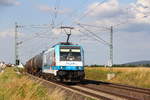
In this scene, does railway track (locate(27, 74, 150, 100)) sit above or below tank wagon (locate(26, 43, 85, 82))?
below

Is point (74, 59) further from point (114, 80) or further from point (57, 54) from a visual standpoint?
point (114, 80)

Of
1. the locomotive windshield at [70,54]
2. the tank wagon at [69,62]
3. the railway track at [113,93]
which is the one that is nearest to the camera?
the railway track at [113,93]

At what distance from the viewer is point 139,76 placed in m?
32.9

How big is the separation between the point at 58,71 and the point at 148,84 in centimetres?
726

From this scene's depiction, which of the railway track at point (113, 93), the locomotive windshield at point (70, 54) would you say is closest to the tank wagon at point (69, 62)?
the locomotive windshield at point (70, 54)

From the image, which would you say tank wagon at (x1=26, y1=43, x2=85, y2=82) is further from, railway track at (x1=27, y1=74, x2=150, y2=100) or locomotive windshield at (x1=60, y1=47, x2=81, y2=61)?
railway track at (x1=27, y1=74, x2=150, y2=100)

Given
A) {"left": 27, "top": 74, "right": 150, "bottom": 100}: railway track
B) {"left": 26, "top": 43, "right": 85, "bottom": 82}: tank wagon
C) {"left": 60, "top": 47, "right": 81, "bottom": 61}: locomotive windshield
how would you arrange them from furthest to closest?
{"left": 60, "top": 47, "right": 81, "bottom": 61}: locomotive windshield, {"left": 26, "top": 43, "right": 85, "bottom": 82}: tank wagon, {"left": 27, "top": 74, "right": 150, "bottom": 100}: railway track

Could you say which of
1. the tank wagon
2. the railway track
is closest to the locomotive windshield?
the tank wagon

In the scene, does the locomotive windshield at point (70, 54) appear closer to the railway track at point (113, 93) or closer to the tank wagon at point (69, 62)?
the tank wagon at point (69, 62)

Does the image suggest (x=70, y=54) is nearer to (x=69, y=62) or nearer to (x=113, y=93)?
(x=69, y=62)

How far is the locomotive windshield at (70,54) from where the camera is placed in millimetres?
28031

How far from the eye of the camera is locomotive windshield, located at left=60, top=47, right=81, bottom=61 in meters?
28.0

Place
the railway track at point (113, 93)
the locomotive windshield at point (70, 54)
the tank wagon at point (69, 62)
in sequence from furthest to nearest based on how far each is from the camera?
the locomotive windshield at point (70, 54)
the tank wagon at point (69, 62)
the railway track at point (113, 93)

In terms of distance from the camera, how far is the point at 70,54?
28.1 metres
